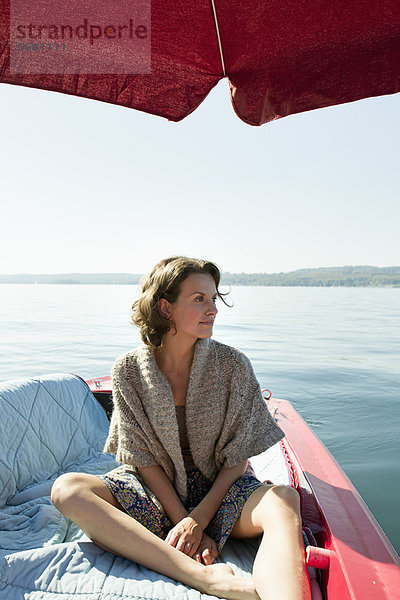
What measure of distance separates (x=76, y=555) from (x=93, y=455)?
114 centimetres

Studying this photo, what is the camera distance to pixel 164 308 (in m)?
1.93

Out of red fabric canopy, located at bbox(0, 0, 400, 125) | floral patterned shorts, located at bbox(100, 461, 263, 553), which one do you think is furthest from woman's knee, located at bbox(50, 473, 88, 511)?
red fabric canopy, located at bbox(0, 0, 400, 125)

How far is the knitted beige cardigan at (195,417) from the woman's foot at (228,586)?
0.42 m

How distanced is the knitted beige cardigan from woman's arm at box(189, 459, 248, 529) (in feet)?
0.11

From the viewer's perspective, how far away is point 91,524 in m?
1.48

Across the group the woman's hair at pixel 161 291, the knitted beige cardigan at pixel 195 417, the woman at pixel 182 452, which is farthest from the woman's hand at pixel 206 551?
the woman's hair at pixel 161 291

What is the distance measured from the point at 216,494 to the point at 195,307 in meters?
0.67

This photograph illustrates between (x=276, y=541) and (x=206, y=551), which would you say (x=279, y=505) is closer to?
(x=276, y=541)

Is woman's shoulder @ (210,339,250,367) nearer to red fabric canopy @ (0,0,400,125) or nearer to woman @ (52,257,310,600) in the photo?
woman @ (52,257,310,600)

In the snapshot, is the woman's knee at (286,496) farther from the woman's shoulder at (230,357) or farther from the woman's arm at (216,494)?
the woman's shoulder at (230,357)

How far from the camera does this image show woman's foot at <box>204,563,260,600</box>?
1.30 metres

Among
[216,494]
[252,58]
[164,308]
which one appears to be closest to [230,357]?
[164,308]

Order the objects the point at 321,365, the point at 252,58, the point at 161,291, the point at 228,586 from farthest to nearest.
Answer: the point at 321,365, the point at 161,291, the point at 252,58, the point at 228,586

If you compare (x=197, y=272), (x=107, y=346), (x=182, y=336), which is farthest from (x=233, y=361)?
(x=107, y=346)
